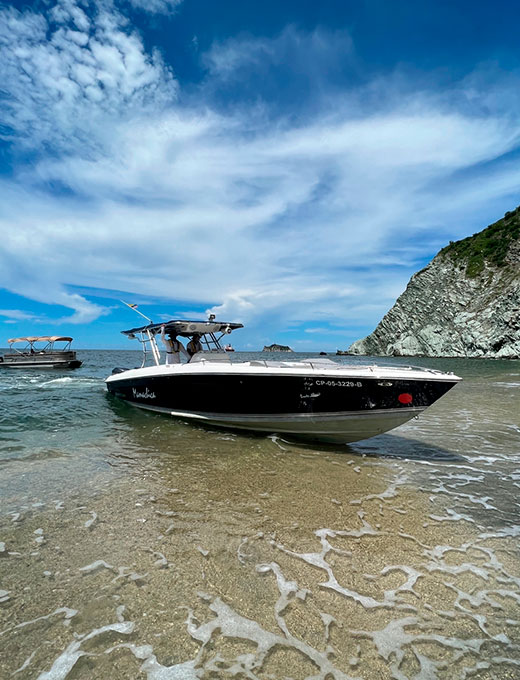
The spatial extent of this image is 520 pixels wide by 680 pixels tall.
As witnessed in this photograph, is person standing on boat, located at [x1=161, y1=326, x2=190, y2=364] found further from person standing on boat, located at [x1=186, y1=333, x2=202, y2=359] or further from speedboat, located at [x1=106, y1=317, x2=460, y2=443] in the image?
speedboat, located at [x1=106, y1=317, x2=460, y2=443]

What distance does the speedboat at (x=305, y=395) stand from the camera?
7.22 metres

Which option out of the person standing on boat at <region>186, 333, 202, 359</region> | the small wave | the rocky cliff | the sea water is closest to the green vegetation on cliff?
the rocky cliff

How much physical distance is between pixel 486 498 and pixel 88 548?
18.3 feet

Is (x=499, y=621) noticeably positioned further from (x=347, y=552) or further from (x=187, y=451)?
(x=187, y=451)

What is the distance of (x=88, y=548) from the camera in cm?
389

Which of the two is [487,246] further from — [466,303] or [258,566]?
[258,566]

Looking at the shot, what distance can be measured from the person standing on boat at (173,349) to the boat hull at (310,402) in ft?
5.41

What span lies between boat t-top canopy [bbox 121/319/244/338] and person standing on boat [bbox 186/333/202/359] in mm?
138

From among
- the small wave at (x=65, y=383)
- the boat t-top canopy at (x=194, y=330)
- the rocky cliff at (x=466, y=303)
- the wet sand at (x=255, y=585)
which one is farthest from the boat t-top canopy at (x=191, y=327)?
the rocky cliff at (x=466, y=303)

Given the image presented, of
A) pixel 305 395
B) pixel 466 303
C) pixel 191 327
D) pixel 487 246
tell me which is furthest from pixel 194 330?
pixel 487 246

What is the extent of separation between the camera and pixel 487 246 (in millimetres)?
71875

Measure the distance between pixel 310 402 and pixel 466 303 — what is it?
234 feet

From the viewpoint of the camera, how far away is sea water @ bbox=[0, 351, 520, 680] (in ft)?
8.34

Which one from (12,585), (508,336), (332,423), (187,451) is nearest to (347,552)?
(12,585)
